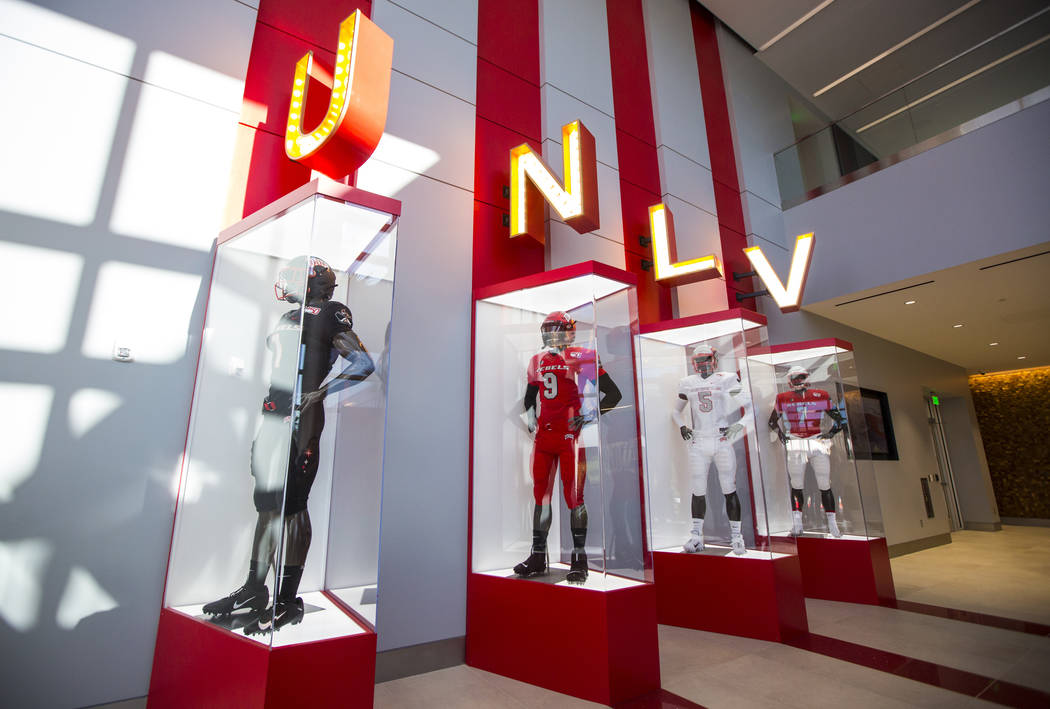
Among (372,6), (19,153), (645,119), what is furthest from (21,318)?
(645,119)

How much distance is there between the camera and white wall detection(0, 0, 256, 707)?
2102mm

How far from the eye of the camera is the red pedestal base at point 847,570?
14.6 feet

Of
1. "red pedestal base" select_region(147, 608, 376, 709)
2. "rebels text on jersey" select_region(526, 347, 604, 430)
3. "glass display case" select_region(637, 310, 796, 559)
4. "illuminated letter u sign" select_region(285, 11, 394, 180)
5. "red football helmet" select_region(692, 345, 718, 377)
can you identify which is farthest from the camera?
"red football helmet" select_region(692, 345, 718, 377)

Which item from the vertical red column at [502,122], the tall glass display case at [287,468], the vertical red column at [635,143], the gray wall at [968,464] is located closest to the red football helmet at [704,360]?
the vertical red column at [635,143]

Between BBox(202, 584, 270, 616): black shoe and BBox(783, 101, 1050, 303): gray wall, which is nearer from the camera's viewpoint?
BBox(202, 584, 270, 616): black shoe

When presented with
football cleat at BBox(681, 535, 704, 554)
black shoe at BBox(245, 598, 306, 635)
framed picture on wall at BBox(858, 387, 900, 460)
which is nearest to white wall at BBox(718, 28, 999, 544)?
framed picture on wall at BBox(858, 387, 900, 460)

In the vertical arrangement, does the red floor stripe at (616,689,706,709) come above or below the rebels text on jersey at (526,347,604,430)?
below

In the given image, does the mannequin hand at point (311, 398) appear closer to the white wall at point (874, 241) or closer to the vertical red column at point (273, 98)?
the vertical red column at point (273, 98)

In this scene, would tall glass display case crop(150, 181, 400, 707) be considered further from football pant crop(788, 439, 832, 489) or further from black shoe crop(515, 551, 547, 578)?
football pant crop(788, 439, 832, 489)

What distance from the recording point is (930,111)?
576 centimetres

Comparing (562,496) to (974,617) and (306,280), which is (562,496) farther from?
(974,617)

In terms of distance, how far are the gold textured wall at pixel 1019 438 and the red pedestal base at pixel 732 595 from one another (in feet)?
33.9

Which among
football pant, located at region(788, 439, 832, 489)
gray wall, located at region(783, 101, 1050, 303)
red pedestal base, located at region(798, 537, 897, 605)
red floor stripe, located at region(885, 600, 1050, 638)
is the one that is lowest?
red floor stripe, located at region(885, 600, 1050, 638)

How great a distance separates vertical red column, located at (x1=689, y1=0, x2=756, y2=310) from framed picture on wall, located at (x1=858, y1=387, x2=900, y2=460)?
8.14 ft
